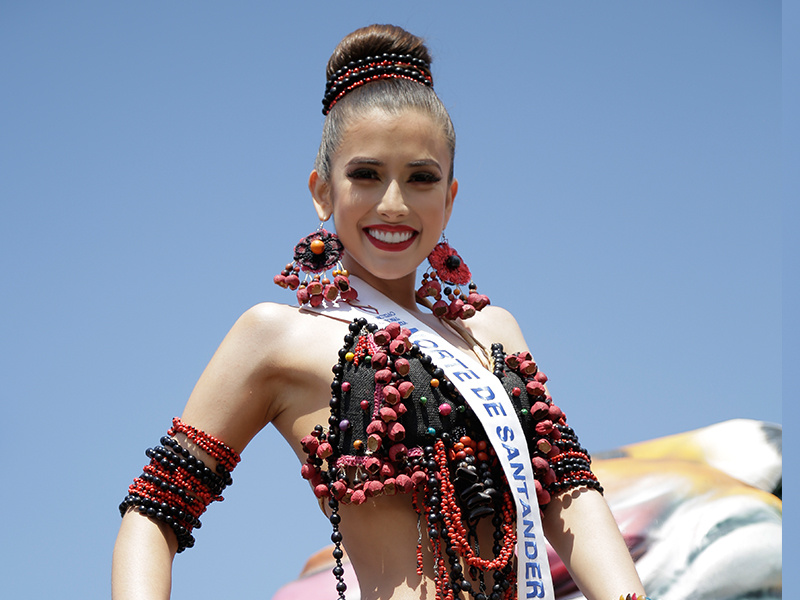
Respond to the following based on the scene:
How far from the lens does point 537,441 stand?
3041 millimetres

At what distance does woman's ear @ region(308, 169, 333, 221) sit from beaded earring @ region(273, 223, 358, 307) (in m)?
0.08

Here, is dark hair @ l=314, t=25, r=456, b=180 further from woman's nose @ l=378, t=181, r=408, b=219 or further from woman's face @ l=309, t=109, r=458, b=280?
woman's nose @ l=378, t=181, r=408, b=219

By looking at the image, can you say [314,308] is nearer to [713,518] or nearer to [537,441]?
[537,441]

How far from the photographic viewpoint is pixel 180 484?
9.33 feet

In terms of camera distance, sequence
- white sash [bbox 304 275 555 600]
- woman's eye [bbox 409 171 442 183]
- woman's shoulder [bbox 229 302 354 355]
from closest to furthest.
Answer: white sash [bbox 304 275 555 600]
woman's shoulder [bbox 229 302 354 355]
woman's eye [bbox 409 171 442 183]

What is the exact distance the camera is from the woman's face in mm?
3096

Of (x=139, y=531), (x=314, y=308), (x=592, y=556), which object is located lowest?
(x=592, y=556)

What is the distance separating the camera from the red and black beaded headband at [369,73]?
10.8 ft

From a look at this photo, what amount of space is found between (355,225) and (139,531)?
44.4 inches

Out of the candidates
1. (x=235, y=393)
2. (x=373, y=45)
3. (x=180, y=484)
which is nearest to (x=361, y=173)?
(x=373, y=45)

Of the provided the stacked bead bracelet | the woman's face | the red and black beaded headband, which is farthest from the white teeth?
the stacked bead bracelet

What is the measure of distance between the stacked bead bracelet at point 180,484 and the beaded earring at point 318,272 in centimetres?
56

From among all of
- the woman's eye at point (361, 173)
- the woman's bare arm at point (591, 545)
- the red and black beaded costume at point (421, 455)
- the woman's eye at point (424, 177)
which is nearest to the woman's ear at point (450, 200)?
the woman's eye at point (424, 177)

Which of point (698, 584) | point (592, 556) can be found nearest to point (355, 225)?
point (592, 556)
